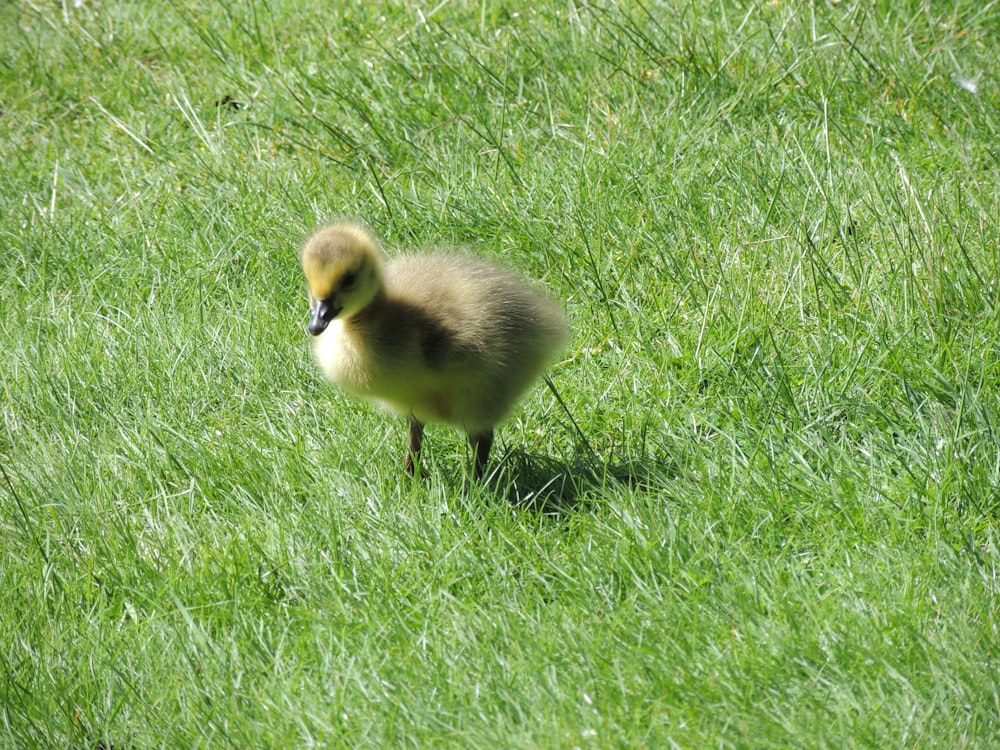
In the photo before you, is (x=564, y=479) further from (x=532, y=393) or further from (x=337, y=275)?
(x=337, y=275)

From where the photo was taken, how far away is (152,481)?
12.7ft

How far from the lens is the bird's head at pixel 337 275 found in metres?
3.40

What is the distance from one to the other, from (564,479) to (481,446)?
11.1 inches

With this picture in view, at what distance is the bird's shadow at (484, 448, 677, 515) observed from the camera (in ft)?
11.8

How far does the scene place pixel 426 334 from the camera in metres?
3.60

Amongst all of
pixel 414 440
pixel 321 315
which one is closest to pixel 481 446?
pixel 414 440

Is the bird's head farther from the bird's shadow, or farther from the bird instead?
the bird's shadow

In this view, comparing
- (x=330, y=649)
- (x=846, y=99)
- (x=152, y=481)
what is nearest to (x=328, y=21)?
(x=846, y=99)

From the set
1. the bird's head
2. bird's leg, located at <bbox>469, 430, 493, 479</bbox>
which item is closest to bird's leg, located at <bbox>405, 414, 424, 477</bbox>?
bird's leg, located at <bbox>469, 430, 493, 479</bbox>

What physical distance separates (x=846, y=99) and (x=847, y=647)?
10.2 feet

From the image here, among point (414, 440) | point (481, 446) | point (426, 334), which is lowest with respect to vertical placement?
point (414, 440)

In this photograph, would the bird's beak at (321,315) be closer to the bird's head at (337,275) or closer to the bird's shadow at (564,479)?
the bird's head at (337,275)

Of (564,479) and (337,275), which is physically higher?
(337,275)

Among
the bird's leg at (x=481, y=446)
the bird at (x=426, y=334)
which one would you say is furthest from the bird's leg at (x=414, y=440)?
the bird's leg at (x=481, y=446)
